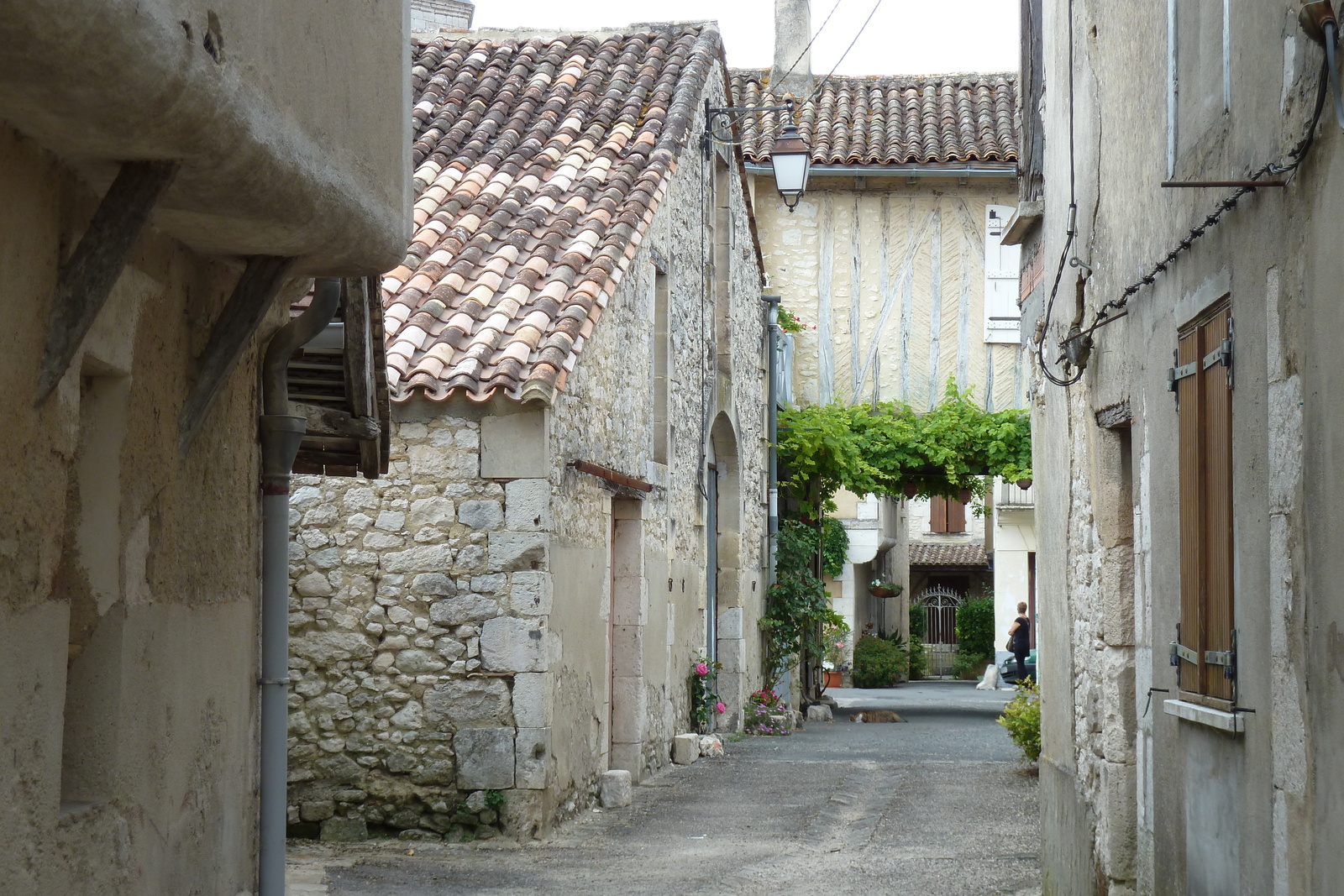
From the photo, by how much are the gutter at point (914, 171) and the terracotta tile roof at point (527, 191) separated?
3.90 meters

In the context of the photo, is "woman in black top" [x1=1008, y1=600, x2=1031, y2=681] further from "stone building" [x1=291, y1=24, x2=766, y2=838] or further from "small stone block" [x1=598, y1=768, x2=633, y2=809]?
"small stone block" [x1=598, y1=768, x2=633, y2=809]

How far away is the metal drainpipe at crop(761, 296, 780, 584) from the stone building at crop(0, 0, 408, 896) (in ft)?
42.8

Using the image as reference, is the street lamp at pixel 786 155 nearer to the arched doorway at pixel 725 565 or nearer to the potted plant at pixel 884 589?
the arched doorway at pixel 725 565

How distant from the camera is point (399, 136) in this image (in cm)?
454

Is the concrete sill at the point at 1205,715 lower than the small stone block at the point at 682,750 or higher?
higher

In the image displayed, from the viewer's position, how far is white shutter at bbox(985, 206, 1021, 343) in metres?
17.7

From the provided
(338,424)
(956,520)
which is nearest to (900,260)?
(338,424)

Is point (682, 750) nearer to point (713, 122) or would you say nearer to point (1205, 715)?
point (713, 122)

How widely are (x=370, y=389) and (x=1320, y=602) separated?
3.77 metres

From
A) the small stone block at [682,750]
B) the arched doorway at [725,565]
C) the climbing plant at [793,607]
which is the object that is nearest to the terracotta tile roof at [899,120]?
the arched doorway at [725,565]

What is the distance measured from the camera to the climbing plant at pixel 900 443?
1773 cm

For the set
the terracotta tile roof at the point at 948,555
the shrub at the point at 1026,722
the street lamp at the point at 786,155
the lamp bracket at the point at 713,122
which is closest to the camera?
the shrub at the point at 1026,722

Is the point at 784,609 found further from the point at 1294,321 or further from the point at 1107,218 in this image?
the point at 1294,321

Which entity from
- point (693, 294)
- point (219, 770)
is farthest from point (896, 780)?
point (219, 770)
